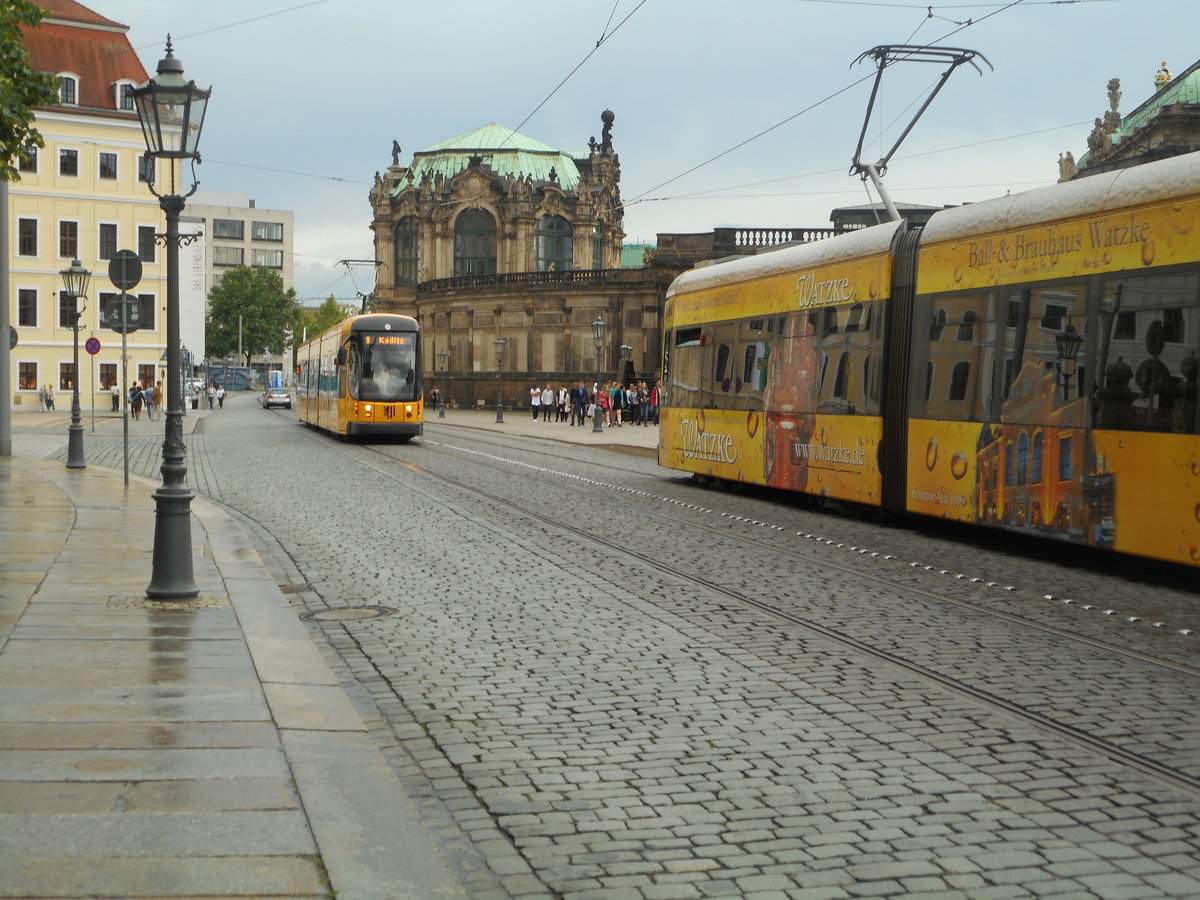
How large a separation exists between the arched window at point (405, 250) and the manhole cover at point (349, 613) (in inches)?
3554

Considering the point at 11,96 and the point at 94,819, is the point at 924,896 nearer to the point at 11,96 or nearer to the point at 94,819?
the point at 94,819

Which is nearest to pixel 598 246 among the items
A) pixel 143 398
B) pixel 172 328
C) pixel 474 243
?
pixel 474 243

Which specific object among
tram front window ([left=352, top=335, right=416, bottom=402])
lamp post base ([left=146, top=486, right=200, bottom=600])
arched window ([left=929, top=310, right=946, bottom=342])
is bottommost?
lamp post base ([left=146, top=486, right=200, bottom=600])

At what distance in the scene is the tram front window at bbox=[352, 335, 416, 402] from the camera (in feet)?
123

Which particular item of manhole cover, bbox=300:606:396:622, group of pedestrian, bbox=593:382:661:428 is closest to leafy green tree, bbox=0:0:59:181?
manhole cover, bbox=300:606:396:622

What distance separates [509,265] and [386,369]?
56.5m

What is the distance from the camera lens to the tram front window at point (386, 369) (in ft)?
123

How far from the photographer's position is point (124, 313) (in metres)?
20.2

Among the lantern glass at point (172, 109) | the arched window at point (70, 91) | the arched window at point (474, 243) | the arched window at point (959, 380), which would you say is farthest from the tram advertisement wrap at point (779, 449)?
the arched window at point (474, 243)

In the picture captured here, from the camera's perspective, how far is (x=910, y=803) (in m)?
5.32

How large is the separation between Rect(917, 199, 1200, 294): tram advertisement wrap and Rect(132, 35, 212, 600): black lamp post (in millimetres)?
7647

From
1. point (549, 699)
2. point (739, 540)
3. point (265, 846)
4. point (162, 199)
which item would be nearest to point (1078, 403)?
point (739, 540)

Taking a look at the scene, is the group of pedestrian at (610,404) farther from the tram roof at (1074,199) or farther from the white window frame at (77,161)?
the tram roof at (1074,199)

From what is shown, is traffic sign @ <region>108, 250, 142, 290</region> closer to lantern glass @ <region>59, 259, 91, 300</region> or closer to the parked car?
lantern glass @ <region>59, 259, 91, 300</region>
